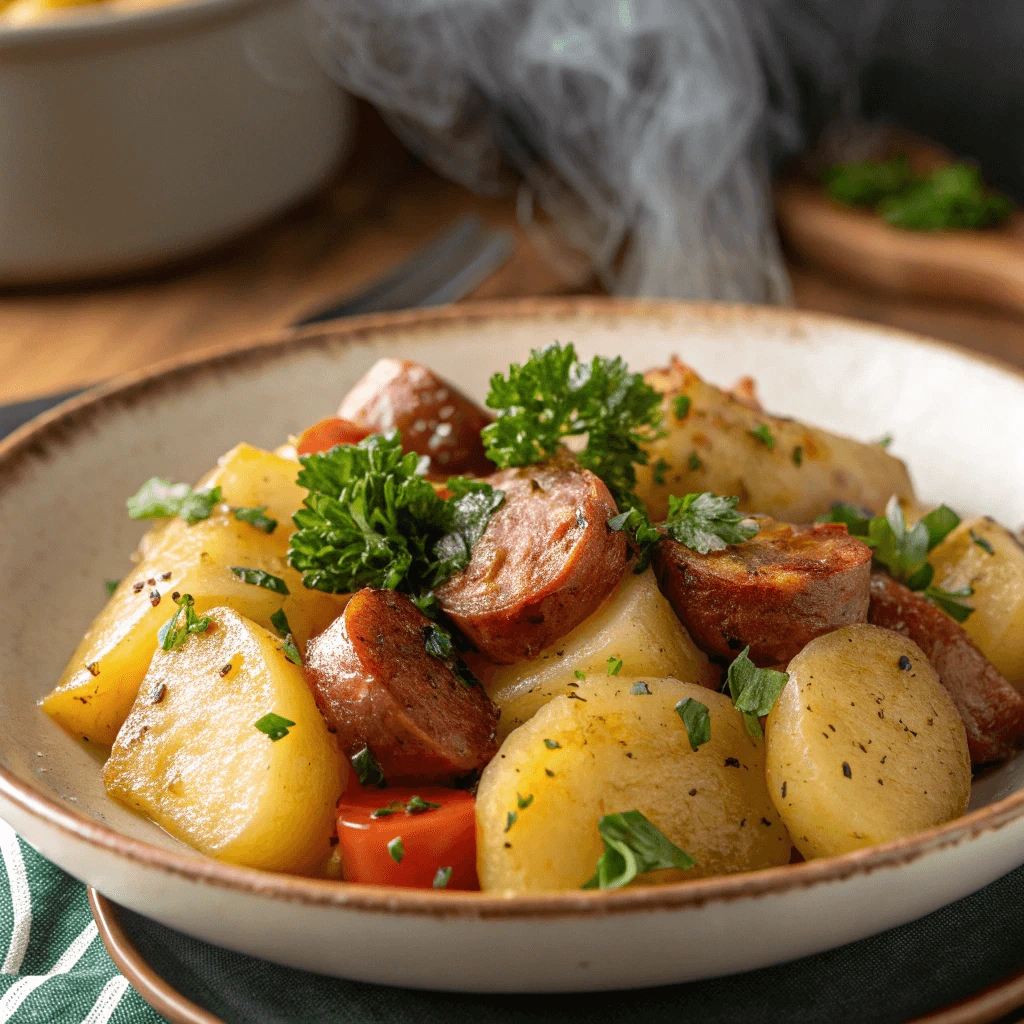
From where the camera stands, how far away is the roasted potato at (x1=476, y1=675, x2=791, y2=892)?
1.49 m

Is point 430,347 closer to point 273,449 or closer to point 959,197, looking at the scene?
point 273,449

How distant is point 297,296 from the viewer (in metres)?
4.38

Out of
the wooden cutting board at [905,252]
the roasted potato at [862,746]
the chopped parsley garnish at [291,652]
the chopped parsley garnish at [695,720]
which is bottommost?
the wooden cutting board at [905,252]

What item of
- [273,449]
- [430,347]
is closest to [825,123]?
[430,347]

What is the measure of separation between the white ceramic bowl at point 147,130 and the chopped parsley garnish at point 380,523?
242 centimetres

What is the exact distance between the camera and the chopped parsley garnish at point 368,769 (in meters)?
1.68

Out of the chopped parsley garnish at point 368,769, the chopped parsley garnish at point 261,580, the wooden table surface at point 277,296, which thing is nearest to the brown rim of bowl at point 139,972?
the chopped parsley garnish at point 368,769

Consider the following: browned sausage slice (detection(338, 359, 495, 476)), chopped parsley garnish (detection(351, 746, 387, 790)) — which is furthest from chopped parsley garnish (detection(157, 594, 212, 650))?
browned sausage slice (detection(338, 359, 495, 476))

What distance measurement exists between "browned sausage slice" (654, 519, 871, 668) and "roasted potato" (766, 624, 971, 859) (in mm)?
39

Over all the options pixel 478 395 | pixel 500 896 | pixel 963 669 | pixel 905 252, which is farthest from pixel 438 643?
pixel 905 252

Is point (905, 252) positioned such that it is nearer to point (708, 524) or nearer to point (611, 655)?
point (708, 524)

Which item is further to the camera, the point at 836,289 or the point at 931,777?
the point at 836,289

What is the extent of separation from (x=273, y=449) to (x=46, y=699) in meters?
0.93

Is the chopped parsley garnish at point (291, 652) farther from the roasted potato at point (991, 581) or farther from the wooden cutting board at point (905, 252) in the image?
the wooden cutting board at point (905, 252)
